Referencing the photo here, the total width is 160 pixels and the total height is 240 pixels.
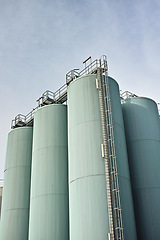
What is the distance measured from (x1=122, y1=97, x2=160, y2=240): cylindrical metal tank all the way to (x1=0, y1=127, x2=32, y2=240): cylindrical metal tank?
9.64 m

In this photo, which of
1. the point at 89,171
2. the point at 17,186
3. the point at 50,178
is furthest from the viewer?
the point at 17,186

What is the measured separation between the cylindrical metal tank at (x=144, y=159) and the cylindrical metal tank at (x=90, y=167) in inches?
85.7

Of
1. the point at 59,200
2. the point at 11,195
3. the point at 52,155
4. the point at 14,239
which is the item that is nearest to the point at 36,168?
the point at 52,155

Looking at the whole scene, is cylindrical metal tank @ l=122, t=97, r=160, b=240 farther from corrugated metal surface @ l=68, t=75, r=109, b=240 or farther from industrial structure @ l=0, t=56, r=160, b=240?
corrugated metal surface @ l=68, t=75, r=109, b=240

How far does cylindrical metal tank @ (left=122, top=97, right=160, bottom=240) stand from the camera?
18.6 m

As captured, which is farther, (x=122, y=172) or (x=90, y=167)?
(x=122, y=172)

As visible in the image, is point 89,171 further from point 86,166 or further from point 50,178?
point 50,178

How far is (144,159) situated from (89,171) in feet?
18.9

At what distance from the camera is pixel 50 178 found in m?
20.2

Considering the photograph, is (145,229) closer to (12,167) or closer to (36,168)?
(36,168)

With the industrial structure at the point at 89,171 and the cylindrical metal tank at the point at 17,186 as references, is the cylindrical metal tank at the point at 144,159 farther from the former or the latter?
the cylindrical metal tank at the point at 17,186

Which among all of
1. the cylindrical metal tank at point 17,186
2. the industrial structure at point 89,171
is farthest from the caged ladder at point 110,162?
the cylindrical metal tank at point 17,186

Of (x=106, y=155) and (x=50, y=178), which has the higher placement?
(x=106, y=155)

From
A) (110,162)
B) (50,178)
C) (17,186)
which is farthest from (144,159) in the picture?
(17,186)
